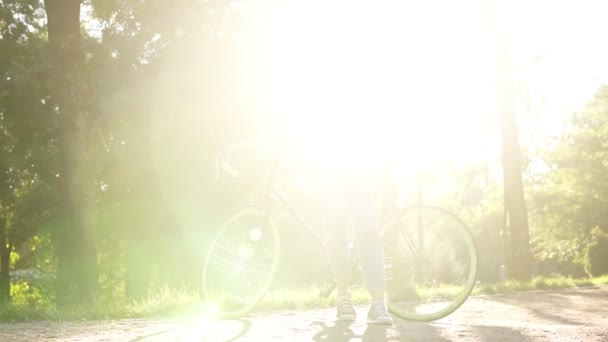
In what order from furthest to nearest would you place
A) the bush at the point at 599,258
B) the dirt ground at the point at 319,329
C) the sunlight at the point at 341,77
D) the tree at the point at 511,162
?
the bush at the point at 599,258, the tree at the point at 511,162, the sunlight at the point at 341,77, the dirt ground at the point at 319,329

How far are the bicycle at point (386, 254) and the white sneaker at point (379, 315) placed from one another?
313 mm

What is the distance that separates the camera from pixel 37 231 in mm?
27172

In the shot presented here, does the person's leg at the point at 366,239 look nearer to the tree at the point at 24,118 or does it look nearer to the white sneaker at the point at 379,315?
the white sneaker at the point at 379,315

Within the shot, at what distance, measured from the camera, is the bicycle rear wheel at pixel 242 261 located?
18.7ft

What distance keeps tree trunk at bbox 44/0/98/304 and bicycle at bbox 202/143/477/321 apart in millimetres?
7525

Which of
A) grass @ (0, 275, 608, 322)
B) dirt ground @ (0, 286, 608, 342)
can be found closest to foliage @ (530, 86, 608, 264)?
grass @ (0, 275, 608, 322)

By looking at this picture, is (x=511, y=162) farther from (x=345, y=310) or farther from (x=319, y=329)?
(x=319, y=329)

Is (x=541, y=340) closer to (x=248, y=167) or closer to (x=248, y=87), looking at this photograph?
(x=248, y=167)

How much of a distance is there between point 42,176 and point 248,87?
24.1 feet

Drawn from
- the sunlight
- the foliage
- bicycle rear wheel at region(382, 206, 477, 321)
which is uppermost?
the foliage

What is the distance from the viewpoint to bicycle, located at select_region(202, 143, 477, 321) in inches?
209

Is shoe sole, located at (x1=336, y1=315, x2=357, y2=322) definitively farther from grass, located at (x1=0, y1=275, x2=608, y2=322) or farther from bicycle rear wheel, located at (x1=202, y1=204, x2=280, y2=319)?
grass, located at (x1=0, y1=275, x2=608, y2=322)

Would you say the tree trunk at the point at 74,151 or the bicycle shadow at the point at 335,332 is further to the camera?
the tree trunk at the point at 74,151

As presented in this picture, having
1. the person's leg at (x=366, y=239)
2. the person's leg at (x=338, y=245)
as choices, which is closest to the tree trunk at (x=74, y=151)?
the person's leg at (x=338, y=245)
